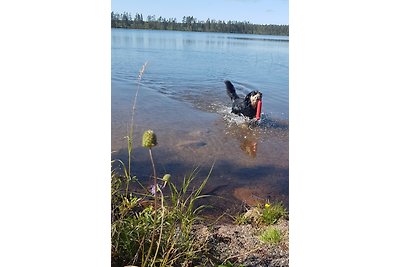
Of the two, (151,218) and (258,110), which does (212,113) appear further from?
(151,218)

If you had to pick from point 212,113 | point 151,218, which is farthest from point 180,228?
point 212,113

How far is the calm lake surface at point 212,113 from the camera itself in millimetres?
2094

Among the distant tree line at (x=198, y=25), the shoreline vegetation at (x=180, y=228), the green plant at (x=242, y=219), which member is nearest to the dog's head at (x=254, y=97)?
the distant tree line at (x=198, y=25)

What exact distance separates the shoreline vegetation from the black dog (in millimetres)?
345

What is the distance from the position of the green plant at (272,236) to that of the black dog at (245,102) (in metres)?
0.54

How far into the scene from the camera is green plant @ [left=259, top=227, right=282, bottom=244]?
2105mm

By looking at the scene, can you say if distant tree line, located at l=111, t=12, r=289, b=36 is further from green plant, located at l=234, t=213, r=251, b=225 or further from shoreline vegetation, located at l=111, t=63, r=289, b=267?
green plant, located at l=234, t=213, r=251, b=225

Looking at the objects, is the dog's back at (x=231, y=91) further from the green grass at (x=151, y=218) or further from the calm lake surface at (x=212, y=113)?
the green grass at (x=151, y=218)

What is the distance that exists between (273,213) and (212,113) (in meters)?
0.54

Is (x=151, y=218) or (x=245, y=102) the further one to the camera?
(x=245, y=102)

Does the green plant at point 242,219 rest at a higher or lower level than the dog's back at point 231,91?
lower

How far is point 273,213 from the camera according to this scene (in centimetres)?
216

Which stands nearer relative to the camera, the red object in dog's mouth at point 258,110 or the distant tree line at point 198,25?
the distant tree line at point 198,25
